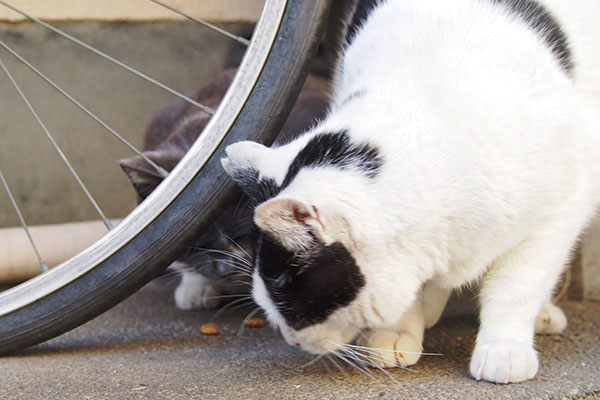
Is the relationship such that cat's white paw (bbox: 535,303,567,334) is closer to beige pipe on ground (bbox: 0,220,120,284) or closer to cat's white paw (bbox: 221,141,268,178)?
cat's white paw (bbox: 221,141,268,178)

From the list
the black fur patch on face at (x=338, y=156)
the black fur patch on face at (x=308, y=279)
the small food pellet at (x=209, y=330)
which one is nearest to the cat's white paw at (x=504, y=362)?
the black fur patch on face at (x=308, y=279)

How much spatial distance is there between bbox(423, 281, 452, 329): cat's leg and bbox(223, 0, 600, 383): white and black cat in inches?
3.1

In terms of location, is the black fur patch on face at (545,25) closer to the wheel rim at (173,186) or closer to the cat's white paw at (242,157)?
the wheel rim at (173,186)

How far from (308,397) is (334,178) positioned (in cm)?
37

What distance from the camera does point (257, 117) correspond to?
1231 millimetres

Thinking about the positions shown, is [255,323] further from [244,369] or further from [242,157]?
[242,157]

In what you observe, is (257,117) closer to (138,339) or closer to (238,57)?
(138,339)

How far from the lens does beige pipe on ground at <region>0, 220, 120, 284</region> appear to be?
1.73 metres

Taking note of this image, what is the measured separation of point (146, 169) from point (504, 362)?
2.98ft

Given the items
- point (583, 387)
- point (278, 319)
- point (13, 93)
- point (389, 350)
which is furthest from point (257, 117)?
point (13, 93)

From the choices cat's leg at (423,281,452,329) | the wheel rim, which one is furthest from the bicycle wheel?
cat's leg at (423,281,452,329)

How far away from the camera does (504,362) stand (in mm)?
1092

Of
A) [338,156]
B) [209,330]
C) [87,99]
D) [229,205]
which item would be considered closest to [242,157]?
[338,156]

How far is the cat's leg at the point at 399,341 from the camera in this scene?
1199 millimetres
